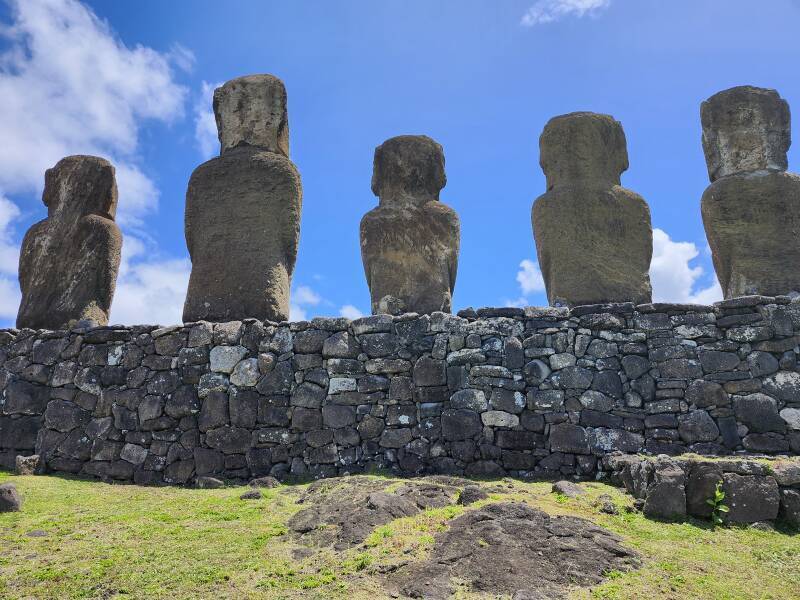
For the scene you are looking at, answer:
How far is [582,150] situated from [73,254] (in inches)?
317

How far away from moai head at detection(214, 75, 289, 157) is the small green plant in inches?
314

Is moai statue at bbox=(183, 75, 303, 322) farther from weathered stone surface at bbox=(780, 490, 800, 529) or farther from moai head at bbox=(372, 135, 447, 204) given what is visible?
weathered stone surface at bbox=(780, 490, 800, 529)

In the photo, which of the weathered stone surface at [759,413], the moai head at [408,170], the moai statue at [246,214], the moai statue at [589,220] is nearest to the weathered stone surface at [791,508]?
the weathered stone surface at [759,413]

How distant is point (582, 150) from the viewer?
11.2m

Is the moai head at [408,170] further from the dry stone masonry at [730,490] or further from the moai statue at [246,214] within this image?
the dry stone masonry at [730,490]

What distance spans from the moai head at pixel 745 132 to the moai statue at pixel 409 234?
4.33m

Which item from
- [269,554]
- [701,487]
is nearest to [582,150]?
[701,487]

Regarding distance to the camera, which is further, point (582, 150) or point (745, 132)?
point (745, 132)

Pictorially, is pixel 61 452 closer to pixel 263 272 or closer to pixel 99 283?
pixel 99 283

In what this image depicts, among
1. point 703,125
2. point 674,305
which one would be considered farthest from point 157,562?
point 703,125

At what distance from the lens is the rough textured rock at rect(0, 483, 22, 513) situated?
779cm

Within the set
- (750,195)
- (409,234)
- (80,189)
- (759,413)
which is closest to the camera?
(759,413)

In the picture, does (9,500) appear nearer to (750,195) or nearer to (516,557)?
(516,557)

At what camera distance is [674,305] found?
9820 mm
